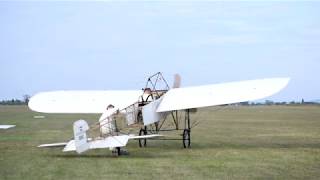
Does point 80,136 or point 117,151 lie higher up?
point 80,136

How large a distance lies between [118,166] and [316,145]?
829cm

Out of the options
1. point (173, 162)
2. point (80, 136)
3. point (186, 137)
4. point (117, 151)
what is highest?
point (80, 136)

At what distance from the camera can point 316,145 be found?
19.7 m

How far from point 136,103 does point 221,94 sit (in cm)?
258

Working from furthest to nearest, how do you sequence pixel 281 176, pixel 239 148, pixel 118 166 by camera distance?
pixel 239 148 < pixel 118 166 < pixel 281 176

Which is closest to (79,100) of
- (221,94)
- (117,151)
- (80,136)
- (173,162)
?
(117,151)

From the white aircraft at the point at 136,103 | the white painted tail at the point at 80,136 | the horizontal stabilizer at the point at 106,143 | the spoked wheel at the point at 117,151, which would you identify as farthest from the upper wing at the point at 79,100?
the white painted tail at the point at 80,136

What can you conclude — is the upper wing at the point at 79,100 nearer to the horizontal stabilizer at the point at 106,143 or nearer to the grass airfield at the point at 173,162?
the grass airfield at the point at 173,162

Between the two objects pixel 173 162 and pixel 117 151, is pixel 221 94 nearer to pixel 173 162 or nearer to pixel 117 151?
pixel 117 151

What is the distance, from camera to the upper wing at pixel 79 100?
20.2 metres

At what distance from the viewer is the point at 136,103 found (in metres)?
18.7

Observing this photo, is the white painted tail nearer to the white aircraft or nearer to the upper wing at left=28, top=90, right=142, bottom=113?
the white aircraft

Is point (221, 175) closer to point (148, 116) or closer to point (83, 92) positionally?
point (148, 116)

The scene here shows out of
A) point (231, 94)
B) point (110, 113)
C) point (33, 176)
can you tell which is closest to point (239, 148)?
point (231, 94)
